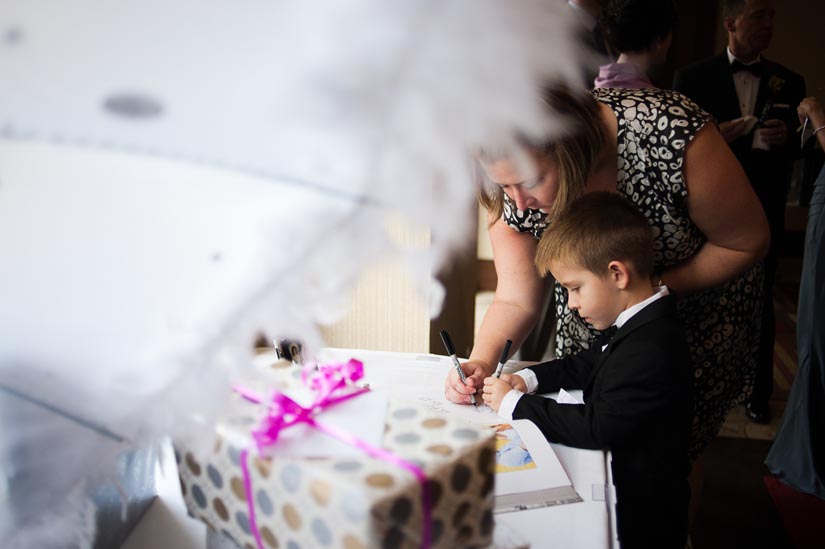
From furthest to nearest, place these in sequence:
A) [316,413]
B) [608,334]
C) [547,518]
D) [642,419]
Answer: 1. [608,334]
2. [642,419]
3. [547,518]
4. [316,413]

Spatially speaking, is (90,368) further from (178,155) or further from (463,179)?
(463,179)

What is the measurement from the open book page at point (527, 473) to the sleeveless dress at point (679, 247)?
477mm

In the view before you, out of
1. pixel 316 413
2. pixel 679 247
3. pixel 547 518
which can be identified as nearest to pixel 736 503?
pixel 679 247

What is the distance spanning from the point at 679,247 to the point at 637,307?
0.17 metres

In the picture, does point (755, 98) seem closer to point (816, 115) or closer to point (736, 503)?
point (816, 115)

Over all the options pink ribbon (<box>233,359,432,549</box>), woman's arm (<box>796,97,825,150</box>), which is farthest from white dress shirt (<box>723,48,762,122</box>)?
pink ribbon (<box>233,359,432,549</box>)

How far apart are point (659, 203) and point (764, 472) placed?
1700 millimetres

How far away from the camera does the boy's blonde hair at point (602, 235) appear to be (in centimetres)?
115

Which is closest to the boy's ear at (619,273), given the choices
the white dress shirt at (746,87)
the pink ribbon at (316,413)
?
the pink ribbon at (316,413)

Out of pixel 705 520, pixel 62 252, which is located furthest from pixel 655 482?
pixel 705 520

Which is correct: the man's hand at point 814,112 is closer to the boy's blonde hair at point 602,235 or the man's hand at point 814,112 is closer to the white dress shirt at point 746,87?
the white dress shirt at point 746,87

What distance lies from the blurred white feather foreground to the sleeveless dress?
779 millimetres

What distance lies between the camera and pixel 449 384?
1141 millimetres

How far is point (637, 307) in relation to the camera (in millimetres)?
1150
